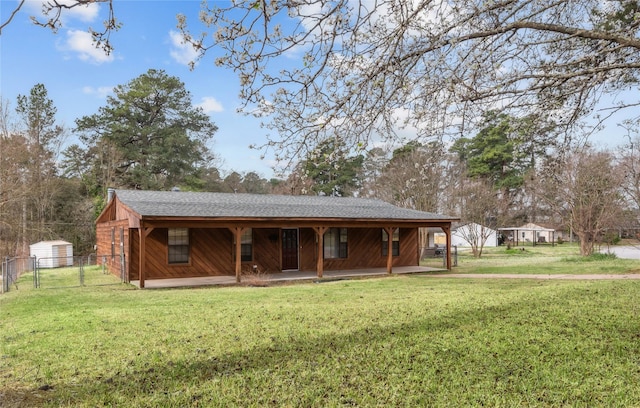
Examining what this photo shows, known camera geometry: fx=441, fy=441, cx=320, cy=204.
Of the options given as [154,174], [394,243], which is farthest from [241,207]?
[154,174]

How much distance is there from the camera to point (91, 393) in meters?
4.01

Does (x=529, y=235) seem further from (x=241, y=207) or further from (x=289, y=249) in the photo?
(x=241, y=207)

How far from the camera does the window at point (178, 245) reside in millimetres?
14836

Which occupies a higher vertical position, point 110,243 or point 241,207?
point 241,207

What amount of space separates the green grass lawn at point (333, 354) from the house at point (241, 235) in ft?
17.6

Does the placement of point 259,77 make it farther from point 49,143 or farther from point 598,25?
point 49,143

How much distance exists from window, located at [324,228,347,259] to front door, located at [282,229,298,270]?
1.25 meters

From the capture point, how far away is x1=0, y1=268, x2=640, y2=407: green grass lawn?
13.0ft

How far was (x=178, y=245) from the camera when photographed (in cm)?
1498

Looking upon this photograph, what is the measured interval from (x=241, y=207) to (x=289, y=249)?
2.60 meters

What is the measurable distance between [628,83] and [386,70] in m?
5.07

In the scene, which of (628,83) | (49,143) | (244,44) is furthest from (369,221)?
(49,143)

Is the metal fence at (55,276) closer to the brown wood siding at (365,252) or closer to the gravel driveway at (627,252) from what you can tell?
the brown wood siding at (365,252)

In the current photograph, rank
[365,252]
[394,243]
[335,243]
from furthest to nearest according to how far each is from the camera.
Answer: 1. [394,243]
2. [365,252]
3. [335,243]
